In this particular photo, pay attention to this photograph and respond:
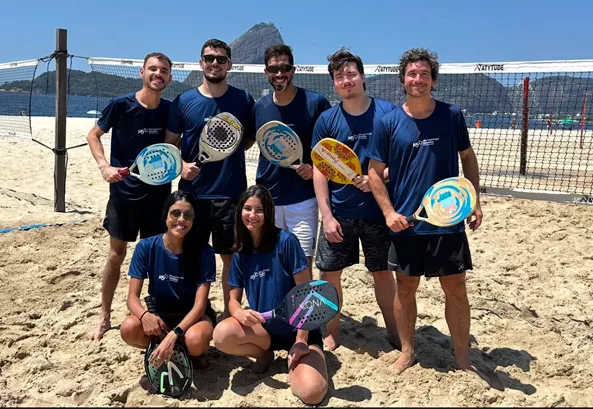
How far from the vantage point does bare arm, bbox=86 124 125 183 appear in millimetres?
3779

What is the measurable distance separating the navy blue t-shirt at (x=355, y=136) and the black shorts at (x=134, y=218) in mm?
1392

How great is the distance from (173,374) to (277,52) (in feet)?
7.47

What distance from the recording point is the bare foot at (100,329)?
12.9ft

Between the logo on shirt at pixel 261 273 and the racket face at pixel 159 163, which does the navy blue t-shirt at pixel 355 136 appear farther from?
the racket face at pixel 159 163

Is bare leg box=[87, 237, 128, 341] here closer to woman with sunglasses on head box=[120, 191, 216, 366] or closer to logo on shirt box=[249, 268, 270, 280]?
woman with sunglasses on head box=[120, 191, 216, 366]

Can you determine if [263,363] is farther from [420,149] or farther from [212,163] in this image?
[420,149]

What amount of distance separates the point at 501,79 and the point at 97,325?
21.6 feet

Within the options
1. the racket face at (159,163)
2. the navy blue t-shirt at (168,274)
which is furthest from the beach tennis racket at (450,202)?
the racket face at (159,163)

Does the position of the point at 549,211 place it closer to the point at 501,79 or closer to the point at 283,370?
the point at 501,79

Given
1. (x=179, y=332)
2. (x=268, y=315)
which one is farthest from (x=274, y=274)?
(x=179, y=332)

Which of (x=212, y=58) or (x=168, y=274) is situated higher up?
(x=212, y=58)

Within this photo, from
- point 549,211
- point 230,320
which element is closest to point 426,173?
point 230,320

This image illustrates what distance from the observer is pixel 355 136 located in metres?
3.50

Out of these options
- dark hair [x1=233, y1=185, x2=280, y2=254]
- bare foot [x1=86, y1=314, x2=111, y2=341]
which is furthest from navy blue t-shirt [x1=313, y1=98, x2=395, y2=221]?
bare foot [x1=86, y1=314, x2=111, y2=341]
